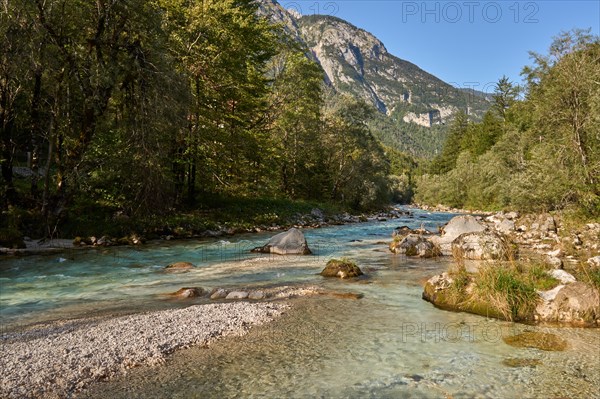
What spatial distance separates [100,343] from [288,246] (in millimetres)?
11456

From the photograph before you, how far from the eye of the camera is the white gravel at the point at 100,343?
4.79 meters

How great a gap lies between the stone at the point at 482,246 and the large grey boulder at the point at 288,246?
6.11m

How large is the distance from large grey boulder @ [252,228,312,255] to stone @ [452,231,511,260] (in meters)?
Answer: 6.11

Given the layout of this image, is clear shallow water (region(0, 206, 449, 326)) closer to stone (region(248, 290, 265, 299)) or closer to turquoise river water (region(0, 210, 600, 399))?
turquoise river water (region(0, 210, 600, 399))

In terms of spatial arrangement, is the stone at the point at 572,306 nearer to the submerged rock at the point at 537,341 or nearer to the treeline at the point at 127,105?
the submerged rock at the point at 537,341

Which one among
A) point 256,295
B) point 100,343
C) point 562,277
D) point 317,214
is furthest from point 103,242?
point 317,214

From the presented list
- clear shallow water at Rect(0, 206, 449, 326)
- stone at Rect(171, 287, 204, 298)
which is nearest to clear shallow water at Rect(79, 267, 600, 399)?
stone at Rect(171, 287, 204, 298)

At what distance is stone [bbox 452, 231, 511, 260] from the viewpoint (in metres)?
13.9

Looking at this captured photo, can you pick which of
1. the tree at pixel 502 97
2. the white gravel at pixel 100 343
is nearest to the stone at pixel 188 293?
the white gravel at pixel 100 343

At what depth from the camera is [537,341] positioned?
6641 mm

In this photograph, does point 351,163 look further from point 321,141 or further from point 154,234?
point 154,234

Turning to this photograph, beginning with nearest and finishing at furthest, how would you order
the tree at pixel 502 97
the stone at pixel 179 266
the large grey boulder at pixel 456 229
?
the stone at pixel 179 266 < the large grey boulder at pixel 456 229 < the tree at pixel 502 97

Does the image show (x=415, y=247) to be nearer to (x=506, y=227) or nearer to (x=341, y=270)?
(x=341, y=270)

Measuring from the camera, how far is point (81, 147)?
61.0ft
